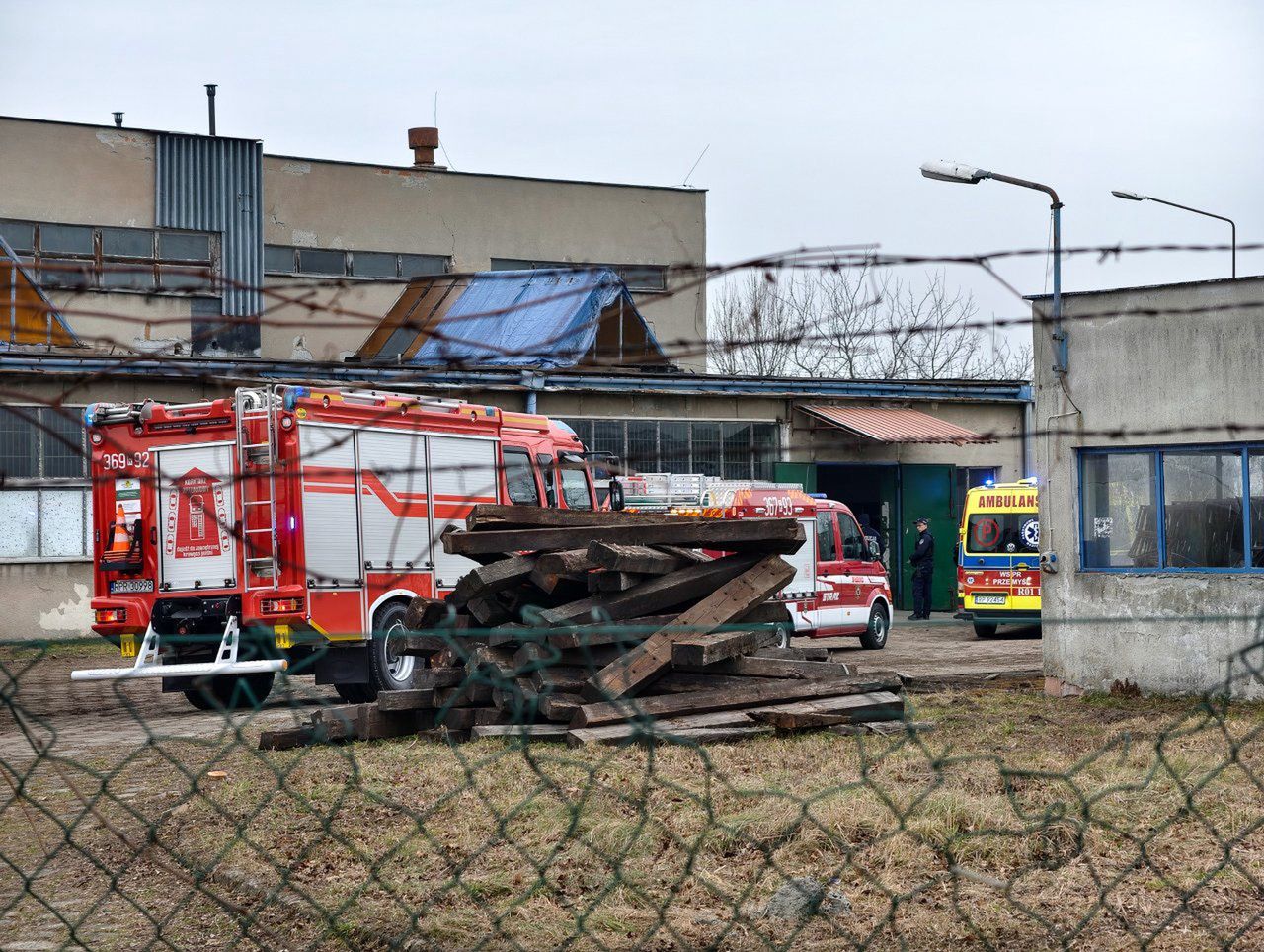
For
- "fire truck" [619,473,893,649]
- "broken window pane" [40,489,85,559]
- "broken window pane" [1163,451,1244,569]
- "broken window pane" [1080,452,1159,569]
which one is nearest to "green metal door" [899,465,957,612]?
"fire truck" [619,473,893,649]

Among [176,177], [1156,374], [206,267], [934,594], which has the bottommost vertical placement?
[934,594]

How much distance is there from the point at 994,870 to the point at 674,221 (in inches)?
1237

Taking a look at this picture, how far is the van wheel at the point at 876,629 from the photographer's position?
21703 millimetres

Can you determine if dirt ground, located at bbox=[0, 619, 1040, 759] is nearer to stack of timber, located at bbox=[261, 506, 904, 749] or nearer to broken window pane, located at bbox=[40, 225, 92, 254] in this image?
stack of timber, located at bbox=[261, 506, 904, 749]

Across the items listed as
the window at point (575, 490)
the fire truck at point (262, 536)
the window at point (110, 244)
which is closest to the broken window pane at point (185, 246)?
the window at point (110, 244)

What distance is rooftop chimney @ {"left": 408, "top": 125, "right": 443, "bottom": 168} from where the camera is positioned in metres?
38.9

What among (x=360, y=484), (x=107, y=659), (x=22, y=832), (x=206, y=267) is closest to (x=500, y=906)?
(x=22, y=832)

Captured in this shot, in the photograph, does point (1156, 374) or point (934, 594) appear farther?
point (934, 594)

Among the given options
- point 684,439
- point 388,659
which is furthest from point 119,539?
point 684,439

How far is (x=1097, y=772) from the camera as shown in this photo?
348 inches

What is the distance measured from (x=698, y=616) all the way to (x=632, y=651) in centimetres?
62

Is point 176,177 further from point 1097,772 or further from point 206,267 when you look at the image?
point 1097,772

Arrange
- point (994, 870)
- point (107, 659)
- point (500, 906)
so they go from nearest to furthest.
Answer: point (500, 906) < point (994, 870) < point (107, 659)

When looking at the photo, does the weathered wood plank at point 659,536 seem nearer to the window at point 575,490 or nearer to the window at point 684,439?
the window at point 575,490
